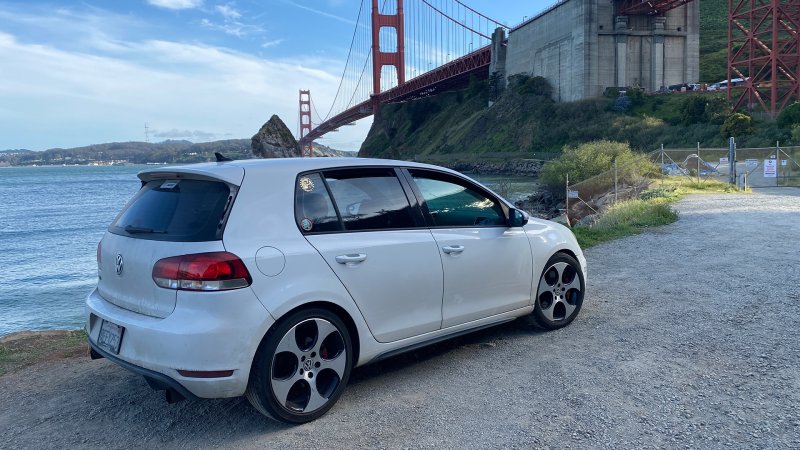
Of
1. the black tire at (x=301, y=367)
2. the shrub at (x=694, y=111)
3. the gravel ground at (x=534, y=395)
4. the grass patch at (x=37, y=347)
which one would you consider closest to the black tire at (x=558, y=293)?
the gravel ground at (x=534, y=395)

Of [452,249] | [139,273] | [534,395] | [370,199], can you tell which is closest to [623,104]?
[452,249]

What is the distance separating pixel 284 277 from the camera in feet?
12.1

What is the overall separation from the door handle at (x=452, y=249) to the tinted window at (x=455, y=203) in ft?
0.62

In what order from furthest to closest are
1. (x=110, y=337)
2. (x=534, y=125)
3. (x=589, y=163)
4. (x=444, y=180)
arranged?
1. (x=534, y=125)
2. (x=589, y=163)
3. (x=444, y=180)
4. (x=110, y=337)

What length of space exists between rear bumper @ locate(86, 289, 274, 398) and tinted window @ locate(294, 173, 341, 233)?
627mm

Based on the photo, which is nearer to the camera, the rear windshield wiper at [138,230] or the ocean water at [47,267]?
the rear windshield wiper at [138,230]

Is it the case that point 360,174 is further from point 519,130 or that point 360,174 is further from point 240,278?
point 519,130

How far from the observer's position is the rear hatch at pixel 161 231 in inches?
143

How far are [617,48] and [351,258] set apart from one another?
6622 centimetres

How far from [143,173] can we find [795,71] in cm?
6161

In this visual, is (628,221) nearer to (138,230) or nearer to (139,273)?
(138,230)

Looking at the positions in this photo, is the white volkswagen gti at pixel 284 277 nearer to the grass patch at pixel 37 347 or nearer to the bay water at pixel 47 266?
the grass patch at pixel 37 347

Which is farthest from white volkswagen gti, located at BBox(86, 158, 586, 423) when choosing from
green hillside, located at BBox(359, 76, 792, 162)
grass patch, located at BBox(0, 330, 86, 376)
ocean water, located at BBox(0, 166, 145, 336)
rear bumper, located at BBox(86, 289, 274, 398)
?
green hillside, located at BBox(359, 76, 792, 162)

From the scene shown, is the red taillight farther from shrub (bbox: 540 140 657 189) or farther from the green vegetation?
shrub (bbox: 540 140 657 189)
